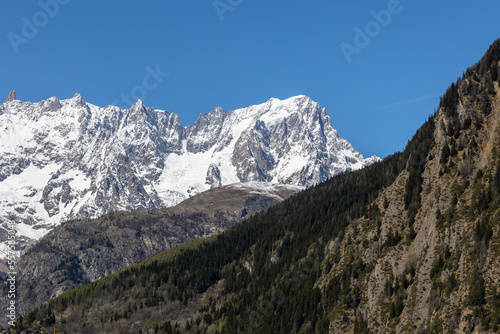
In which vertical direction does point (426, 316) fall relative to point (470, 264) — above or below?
below

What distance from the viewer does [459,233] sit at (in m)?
120

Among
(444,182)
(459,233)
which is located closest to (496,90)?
(444,182)

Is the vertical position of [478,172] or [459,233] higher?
[478,172]

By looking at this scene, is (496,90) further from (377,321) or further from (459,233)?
(377,321)

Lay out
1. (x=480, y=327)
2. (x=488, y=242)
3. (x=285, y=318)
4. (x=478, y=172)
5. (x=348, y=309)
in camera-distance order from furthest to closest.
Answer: (x=285, y=318), (x=348, y=309), (x=478, y=172), (x=488, y=242), (x=480, y=327)

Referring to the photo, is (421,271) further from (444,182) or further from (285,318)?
(285,318)

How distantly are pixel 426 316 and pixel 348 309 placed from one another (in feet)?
139

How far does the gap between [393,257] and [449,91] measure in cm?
4677

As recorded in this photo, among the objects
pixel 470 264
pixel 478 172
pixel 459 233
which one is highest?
pixel 478 172

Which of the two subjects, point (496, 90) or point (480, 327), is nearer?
point (480, 327)

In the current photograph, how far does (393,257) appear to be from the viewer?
14500cm

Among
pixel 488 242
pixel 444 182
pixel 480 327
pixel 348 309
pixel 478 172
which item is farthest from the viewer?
pixel 348 309

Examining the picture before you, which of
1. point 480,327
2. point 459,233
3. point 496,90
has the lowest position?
point 480,327

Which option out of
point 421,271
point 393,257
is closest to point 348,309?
point 393,257
